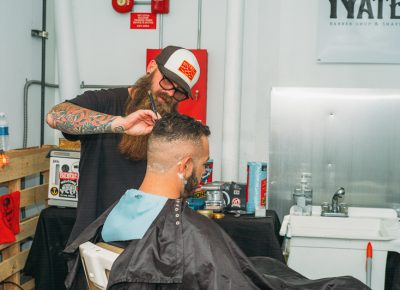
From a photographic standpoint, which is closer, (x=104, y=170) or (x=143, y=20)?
(x=104, y=170)

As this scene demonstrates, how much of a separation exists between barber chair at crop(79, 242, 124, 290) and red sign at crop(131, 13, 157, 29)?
2.48 meters

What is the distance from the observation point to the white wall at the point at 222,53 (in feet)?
11.8

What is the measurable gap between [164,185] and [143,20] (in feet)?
7.39

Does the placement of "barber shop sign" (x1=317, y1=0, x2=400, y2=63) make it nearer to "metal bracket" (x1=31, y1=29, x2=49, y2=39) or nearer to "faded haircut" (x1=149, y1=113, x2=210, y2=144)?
"metal bracket" (x1=31, y1=29, x2=49, y2=39)

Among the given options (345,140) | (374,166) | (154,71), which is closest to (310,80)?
(345,140)

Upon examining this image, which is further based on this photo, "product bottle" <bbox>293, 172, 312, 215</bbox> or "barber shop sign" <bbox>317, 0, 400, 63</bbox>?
"barber shop sign" <bbox>317, 0, 400, 63</bbox>

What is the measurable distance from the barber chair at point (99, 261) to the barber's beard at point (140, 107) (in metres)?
0.68

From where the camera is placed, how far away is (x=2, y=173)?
9.22 feet

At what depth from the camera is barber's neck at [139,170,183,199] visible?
1803mm

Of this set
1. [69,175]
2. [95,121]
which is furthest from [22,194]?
[95,121]

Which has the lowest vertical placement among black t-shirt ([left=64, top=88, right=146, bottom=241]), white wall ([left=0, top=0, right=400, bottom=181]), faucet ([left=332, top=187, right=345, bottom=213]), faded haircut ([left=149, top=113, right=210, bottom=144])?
faucet ([left=332, top=187, right=345, bottom=213])

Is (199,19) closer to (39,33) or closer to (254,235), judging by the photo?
(39,33)

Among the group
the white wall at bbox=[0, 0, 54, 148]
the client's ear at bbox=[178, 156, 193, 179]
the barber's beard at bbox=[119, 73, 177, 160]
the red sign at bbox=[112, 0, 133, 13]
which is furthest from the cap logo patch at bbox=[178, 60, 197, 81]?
the red sign at bbox=[112, 0, 133, 13]

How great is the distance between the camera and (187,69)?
2332 mm
